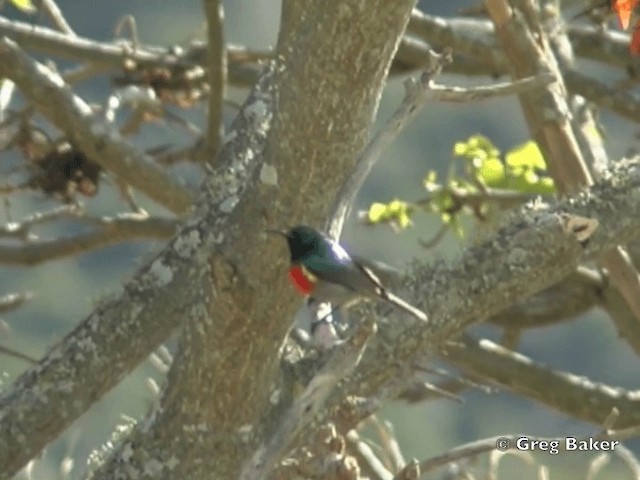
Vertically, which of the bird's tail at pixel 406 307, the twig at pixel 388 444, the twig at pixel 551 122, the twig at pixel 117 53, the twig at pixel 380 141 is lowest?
the twig at pixel 388 444

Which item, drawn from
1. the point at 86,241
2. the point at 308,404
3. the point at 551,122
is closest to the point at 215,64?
the point at 86,241

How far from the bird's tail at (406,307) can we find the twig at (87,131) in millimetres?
1734

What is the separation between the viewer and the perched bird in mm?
1675

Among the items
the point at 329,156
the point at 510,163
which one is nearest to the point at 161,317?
the point at 329,156

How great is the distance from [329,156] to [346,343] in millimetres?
251

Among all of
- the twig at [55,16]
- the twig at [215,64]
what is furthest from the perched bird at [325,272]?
the twig at [55,16]

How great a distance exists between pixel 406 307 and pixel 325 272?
6.4 inches

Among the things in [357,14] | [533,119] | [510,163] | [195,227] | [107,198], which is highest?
[357,14]

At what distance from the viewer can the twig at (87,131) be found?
12.1 ft

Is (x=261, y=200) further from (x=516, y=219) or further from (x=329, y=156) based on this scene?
(x=516, y=219)

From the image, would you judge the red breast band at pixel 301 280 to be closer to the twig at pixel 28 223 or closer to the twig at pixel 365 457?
the twig at pixel 365 457

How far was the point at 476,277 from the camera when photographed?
6.66 feet


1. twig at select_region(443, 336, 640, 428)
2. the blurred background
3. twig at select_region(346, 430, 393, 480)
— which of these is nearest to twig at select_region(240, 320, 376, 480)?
twig at select_region(346, 430, 393, 480)

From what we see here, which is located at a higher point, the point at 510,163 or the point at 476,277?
the point at 476,277
